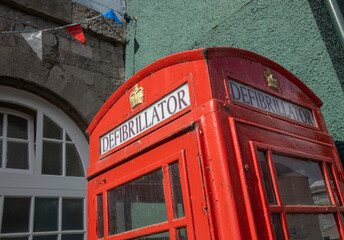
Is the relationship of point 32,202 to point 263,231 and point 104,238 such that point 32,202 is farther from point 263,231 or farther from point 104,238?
point 263,231

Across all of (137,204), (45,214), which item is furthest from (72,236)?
(137,204)

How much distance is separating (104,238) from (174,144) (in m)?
0.80

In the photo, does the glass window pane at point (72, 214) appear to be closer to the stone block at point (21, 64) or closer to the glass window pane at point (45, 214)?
the glass window pane at point (45, 214)

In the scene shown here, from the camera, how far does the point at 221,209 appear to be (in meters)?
1.21

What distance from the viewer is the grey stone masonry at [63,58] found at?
3377mm

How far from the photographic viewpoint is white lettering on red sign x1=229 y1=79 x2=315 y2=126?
152 cm

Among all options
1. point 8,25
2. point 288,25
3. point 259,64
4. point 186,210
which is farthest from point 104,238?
point 8,25

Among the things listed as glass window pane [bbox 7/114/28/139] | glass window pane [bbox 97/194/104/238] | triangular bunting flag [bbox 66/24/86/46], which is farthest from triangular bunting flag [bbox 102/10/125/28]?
glass window pane [bbox 97/194/104/238]

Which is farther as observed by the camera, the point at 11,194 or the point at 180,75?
the point at 11,194

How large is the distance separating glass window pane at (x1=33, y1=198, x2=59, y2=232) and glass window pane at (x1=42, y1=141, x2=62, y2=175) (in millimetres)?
323

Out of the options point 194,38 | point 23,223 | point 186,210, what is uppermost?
point 194,38

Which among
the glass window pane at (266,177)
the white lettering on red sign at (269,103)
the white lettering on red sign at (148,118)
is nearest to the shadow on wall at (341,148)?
the white lettering on red sign at (269,103)

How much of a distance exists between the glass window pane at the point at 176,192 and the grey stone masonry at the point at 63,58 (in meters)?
2.46

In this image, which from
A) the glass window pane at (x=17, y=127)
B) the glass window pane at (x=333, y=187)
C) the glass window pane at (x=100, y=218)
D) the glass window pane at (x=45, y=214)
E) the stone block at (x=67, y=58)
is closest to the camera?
the glass window pane at (x=333, y=187)
